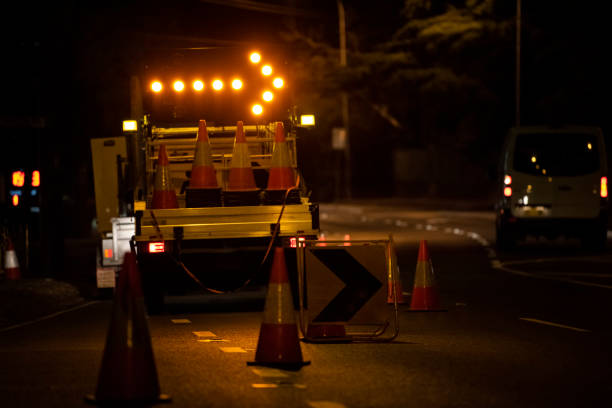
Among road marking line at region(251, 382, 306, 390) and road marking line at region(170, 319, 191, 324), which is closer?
road marking line at region(251, 382, 306, 390)

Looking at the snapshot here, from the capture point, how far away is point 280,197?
1449cm

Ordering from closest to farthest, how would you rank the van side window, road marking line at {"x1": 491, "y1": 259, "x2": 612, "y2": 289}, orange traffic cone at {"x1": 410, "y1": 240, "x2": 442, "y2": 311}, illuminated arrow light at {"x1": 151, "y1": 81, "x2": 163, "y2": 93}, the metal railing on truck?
orange traffic cone at {"x1": 410, "y1": 240, "x2": 442, "y2": 311}
the metal railing on truck
road marking line at {"x1": 491, "y1": 259, "x2": 612, "y2": 289}
illuminated arrow light at {"x1": 151, "y1": 81, "x2": 163, "y2": 93}
the van side window

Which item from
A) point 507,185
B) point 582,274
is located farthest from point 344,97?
point 582,274

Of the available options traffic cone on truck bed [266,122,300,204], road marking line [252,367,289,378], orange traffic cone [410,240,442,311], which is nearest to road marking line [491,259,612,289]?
orange traffic cone [410,240,442,311]

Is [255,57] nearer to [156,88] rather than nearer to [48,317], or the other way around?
[156,88]

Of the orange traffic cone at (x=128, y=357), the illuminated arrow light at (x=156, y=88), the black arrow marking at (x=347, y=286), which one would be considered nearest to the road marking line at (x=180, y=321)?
the black arrow marking at (x=347, y=286)

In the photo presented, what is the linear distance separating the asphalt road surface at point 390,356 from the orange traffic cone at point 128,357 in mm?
271

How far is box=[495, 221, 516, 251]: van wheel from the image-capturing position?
79.0 feet

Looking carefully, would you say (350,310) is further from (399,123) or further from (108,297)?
(399,123)

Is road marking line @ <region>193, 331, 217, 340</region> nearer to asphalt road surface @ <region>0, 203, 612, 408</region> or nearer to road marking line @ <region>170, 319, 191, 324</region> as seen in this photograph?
asphalt road surface @ <region>0, 203, 612, 408</region>

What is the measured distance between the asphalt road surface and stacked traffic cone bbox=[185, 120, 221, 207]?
128 centimetres

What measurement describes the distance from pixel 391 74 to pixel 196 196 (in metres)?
36.8

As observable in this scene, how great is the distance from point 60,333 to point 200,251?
2.06 meters

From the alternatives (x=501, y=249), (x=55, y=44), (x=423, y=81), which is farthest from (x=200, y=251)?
(x=423, y=81)
